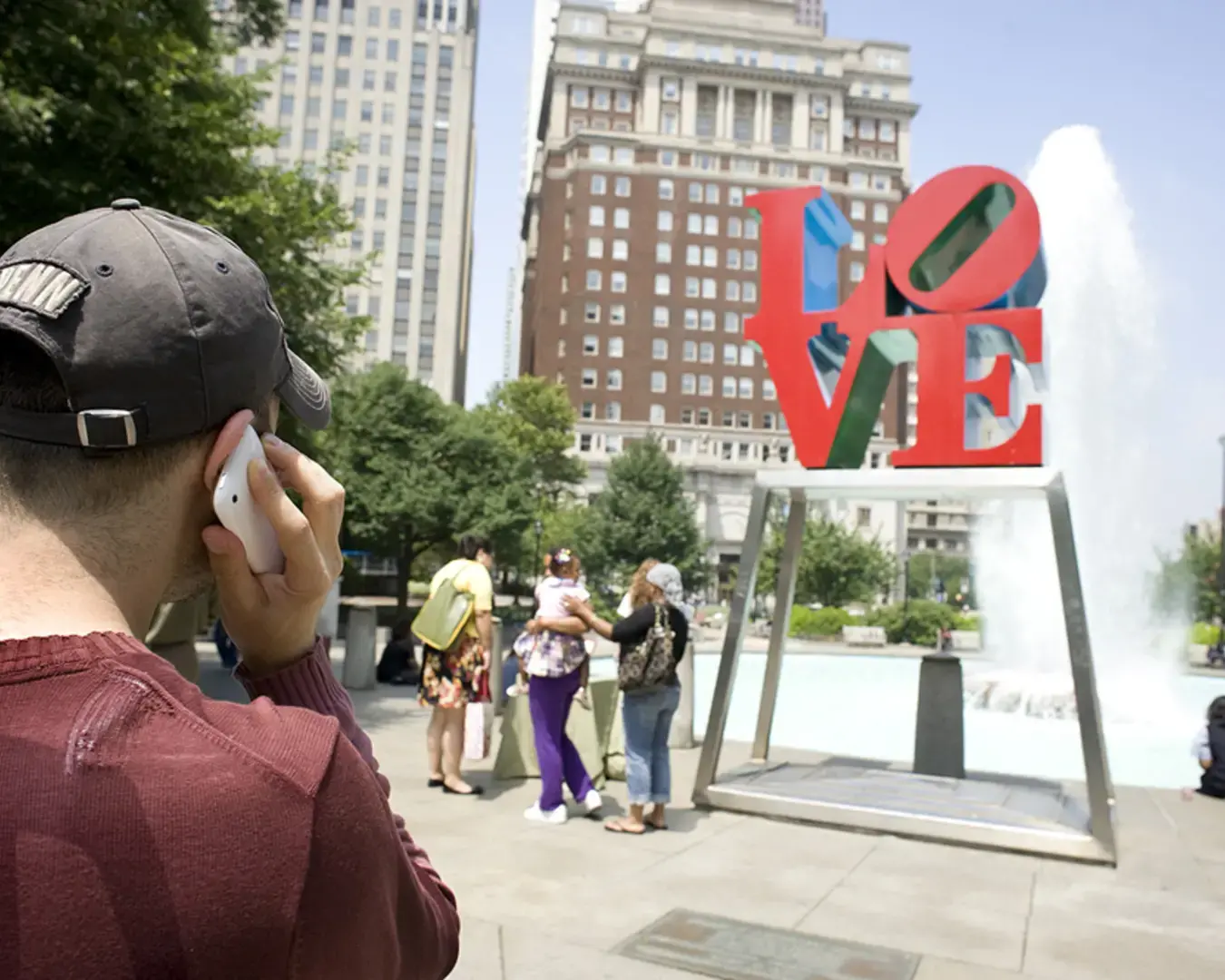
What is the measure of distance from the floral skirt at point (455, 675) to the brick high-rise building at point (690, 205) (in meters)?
66.8

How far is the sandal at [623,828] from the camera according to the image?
687cm

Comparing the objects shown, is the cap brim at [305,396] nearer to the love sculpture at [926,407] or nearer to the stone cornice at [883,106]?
the love sculpture at [926,407]

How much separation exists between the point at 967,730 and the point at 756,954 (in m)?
10.9

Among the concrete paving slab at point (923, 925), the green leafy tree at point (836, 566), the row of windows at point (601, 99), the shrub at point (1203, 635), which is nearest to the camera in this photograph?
the concrete paving slab at point (923, 925)

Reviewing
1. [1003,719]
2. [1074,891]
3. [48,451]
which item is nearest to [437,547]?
[1003,719]

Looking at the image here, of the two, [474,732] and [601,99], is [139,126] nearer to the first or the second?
[474,732]

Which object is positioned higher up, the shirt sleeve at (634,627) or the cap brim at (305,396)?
the cap brim at (305,396)

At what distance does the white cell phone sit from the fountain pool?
10.6m

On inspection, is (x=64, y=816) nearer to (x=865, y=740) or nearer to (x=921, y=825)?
(x=921, y=825)

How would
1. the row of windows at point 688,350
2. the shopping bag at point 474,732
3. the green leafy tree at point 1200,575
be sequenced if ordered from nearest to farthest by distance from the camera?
the shopping bag at point 474,732
the green leafy tree at point 1200,575
the row of windows at point 688,350

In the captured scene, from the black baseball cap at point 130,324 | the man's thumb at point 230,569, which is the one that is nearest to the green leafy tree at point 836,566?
the man's thumb at point 230,569

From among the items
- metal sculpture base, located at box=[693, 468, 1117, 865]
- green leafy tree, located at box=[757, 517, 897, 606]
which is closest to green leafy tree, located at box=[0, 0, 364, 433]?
metal sculpture base, located at box=[693, 468, 1117, 865]

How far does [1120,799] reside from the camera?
902 centimetres

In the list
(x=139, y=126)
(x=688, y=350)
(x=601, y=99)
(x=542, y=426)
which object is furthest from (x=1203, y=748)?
(x=601, y=99)
